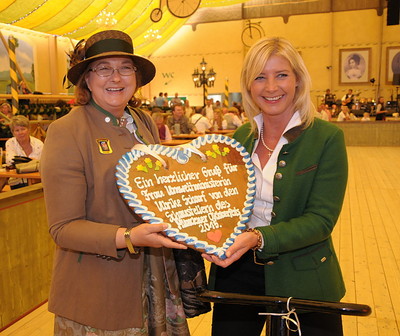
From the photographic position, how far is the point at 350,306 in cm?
94

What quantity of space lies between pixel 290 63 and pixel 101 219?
0.79 meters

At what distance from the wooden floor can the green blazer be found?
1.59 meters

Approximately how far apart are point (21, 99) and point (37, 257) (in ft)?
26.8

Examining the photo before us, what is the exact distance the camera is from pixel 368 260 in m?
4.02

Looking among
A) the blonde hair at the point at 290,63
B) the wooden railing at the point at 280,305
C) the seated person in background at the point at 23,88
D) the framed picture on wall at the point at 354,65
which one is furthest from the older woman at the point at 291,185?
the framed picture on wall at the point at 354,65

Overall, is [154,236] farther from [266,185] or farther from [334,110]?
[334,110]

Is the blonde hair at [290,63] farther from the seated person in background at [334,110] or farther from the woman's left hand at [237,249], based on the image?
the seated person in background at [334,110]

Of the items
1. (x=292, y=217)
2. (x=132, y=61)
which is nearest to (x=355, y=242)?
(x=292, y=217)

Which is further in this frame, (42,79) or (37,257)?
(42,79)

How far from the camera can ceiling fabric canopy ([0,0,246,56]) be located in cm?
1220

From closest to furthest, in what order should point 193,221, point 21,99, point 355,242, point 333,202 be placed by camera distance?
point 193,221 → point 333,202 → point 355,242 → point 21,99

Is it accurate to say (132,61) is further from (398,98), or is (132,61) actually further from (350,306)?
(398,98)

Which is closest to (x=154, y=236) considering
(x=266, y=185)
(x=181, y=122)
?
(x=266, y=185)

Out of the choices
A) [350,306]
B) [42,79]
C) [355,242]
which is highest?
[42,79]
